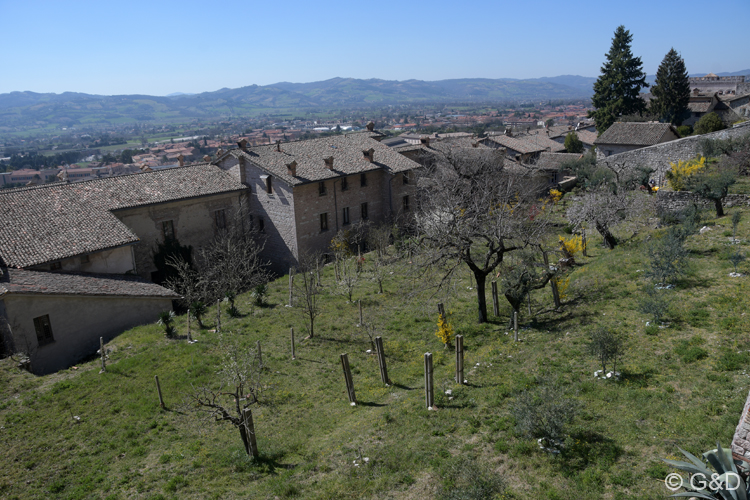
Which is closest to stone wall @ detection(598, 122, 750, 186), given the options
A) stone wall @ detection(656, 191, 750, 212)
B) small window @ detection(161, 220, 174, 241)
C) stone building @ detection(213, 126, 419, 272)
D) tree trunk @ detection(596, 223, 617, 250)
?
stone wall @ detection(656, 191, 750, 212)

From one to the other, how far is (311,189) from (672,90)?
42232 mm

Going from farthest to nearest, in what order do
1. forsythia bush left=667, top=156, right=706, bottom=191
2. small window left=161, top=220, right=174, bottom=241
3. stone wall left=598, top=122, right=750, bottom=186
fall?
stone wall left=598, top=122, right=750, bottom=186, small window left=161, top=220, right=174, bottom=241, forsythia bush left=667, top=156, right=706, bottom=191

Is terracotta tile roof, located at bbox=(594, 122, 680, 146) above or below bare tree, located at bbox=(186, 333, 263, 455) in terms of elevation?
above

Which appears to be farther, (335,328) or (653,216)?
(653,216)

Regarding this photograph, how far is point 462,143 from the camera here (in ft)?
160

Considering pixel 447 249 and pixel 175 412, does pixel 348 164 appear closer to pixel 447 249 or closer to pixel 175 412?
pixel 447 249

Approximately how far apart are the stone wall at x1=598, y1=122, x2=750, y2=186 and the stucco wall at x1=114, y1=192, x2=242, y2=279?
30720 mm

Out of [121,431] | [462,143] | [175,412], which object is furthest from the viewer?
[462,143]

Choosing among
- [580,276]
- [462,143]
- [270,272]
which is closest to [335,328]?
[580,276]

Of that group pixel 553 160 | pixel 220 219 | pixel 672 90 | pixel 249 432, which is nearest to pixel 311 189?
pixel 220 219

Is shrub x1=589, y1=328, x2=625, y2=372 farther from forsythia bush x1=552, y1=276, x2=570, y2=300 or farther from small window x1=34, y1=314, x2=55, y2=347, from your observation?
small window x1=34, y1=314, x2=55, y2=347

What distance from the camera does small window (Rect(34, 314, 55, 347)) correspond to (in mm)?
19781

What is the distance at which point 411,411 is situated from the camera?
12562mm

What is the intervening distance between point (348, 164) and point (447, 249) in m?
20.9
